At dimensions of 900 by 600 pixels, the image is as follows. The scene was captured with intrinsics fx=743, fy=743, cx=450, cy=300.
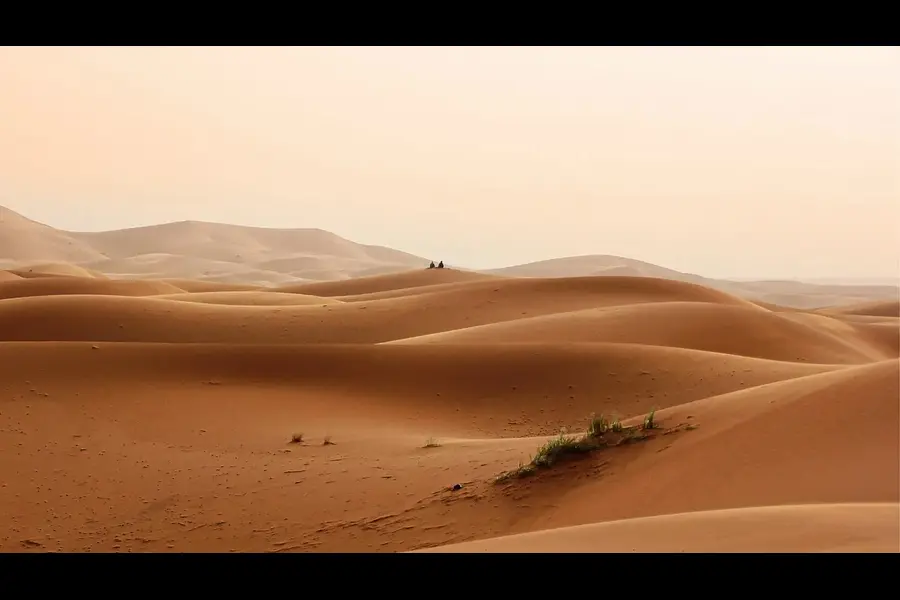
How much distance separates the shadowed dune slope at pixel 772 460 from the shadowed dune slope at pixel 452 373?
4.62 metres

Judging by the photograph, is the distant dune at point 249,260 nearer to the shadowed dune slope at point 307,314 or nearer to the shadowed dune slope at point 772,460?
the shadowed dune slope at point 307,314

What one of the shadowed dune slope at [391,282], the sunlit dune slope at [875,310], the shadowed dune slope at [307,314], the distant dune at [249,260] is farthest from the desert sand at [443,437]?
the distant dune at [249,260]

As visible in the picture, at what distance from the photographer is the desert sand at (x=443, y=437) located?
5.45m

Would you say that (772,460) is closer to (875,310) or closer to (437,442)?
(437,442)

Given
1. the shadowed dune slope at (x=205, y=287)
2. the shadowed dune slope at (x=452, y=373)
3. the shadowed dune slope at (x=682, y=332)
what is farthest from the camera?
the shadowed dune slope at (x=205, y=287)

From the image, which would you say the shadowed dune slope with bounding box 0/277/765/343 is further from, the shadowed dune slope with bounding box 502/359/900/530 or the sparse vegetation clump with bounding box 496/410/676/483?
the shadowed dune slope with bounding box 502/359/900/530

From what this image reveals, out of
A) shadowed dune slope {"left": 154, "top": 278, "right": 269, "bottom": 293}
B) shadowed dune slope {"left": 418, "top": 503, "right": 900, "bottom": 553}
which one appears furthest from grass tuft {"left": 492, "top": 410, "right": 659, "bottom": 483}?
shadowed dune slope {"left": 154, "top": 278, "right": 269, "bottom": 293}

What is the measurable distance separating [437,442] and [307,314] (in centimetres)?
1426

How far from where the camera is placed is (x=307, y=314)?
23156 mm

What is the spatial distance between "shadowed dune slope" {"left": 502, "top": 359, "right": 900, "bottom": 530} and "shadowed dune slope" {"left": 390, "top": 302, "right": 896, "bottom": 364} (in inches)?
417

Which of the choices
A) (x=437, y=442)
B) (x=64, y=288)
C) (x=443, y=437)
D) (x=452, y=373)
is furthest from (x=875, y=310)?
(x=437, y=442)

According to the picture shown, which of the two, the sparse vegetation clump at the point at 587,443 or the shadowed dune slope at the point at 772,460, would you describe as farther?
the sparse vegetation clump at the point at 587,443

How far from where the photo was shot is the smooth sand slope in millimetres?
5402
